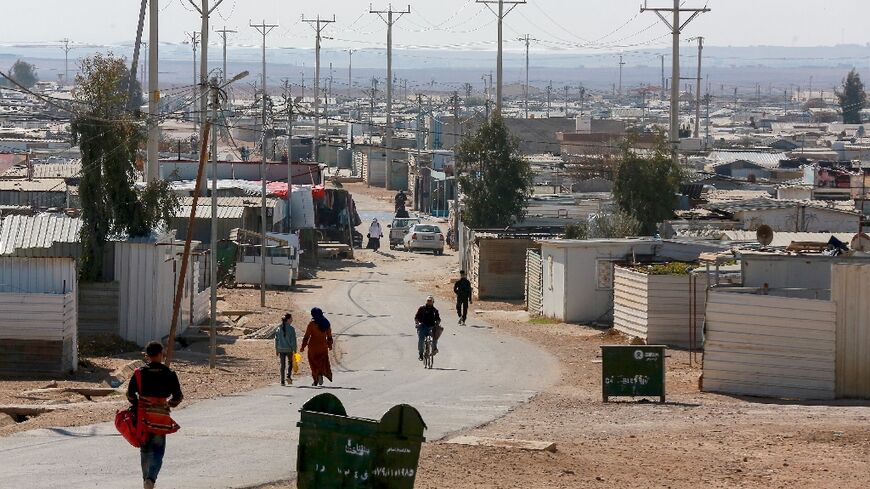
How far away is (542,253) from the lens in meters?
37.4

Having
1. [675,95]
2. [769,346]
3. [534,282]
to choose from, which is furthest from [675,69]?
[769,346]

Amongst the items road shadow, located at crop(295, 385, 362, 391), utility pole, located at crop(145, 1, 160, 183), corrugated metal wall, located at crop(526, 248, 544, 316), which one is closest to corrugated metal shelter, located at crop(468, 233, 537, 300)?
corrugated metal wall, located at crop(526, 248, 544, 316)

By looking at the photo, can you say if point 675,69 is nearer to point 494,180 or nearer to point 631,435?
point 494,180

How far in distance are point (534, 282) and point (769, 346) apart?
16.3 metres

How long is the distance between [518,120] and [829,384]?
88536 millimetres

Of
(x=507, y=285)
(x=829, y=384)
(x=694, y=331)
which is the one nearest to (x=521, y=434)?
(x=829, y=384)

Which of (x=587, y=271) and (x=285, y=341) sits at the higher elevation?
(x=587, y=271)

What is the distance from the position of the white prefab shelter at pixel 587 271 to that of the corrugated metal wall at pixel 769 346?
456 inches

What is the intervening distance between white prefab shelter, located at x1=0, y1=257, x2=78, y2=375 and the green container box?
911cm

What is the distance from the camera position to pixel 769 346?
22.8m

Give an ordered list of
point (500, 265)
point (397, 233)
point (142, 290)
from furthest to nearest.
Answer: point (397, 233) < point (500, 265) < point (142, 290)

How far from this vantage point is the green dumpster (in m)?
11.1

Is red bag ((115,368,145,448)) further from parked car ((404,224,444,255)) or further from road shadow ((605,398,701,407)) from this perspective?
parked car ((404,224,444,255))

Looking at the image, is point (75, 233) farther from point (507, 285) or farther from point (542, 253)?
point (507, 285)
